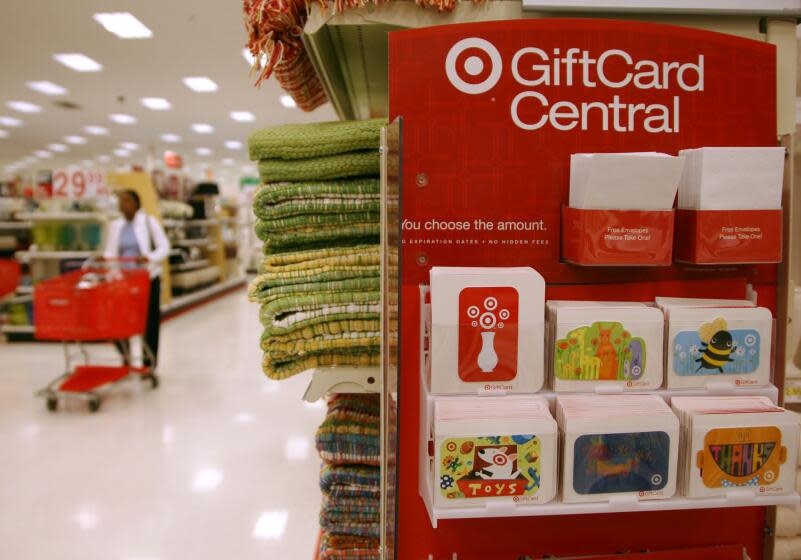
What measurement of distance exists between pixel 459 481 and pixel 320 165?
86 cm

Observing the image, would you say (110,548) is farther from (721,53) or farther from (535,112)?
(721,53)

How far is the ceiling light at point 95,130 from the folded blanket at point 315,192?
13.9m

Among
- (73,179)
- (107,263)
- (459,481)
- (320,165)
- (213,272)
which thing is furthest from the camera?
(213,272)

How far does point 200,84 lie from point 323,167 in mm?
8987

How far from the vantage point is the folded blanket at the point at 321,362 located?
157 cm

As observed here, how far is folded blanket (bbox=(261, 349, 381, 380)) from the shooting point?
1567 millimetres

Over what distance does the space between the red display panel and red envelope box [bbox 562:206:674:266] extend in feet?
0.38

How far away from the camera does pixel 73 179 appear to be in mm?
7516

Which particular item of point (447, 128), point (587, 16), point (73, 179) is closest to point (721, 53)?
point (587, 16)

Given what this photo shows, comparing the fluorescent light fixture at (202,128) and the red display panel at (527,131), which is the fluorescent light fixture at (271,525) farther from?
the fluorescent light fixture at (202,128)

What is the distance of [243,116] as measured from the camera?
12.4 metres

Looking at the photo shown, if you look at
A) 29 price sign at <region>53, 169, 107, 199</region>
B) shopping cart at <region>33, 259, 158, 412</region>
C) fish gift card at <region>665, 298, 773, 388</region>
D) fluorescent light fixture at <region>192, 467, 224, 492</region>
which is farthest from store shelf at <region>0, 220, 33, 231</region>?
fish gift card at <region>665, 298, 773, 388</region>

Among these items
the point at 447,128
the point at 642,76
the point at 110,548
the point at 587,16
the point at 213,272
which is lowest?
the point at 110,548

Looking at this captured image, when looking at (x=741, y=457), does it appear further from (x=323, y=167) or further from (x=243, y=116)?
(x=243, y=116)
